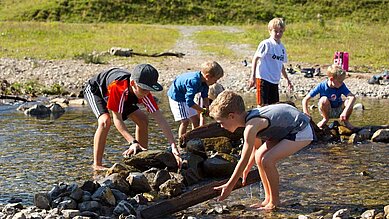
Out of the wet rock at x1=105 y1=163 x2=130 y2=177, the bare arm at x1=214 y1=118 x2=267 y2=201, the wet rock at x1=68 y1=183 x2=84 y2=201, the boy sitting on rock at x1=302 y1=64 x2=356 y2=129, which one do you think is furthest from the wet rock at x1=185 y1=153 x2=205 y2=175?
the boy sitting on rock at x1=302 y1=64 x2=356 y2=129

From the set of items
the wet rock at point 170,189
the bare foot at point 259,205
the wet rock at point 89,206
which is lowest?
the bare foot at point 259,205

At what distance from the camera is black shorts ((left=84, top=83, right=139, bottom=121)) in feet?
30.1

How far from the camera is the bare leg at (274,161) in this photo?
283 inches

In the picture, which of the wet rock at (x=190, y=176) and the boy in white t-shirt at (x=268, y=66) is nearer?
the wet rock at (x=190, y=176)

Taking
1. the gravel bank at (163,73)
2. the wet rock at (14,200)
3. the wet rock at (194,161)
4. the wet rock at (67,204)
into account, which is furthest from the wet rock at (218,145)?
the gravel bank at (163,73)

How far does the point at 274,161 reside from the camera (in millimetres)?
7191

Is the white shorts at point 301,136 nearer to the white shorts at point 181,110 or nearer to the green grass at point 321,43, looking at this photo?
the white shorts at point 181,110

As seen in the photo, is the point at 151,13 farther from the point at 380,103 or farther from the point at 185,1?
the point at 380,103

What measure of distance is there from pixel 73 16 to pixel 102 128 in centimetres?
4113

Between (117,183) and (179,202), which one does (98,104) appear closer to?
(117,183)

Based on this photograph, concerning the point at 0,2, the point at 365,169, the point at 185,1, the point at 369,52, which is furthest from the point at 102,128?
the point at 0,2

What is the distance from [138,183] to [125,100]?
1.45m

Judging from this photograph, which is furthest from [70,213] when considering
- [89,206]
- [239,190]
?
[239,190]

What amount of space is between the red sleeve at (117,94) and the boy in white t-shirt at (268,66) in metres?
3.59
